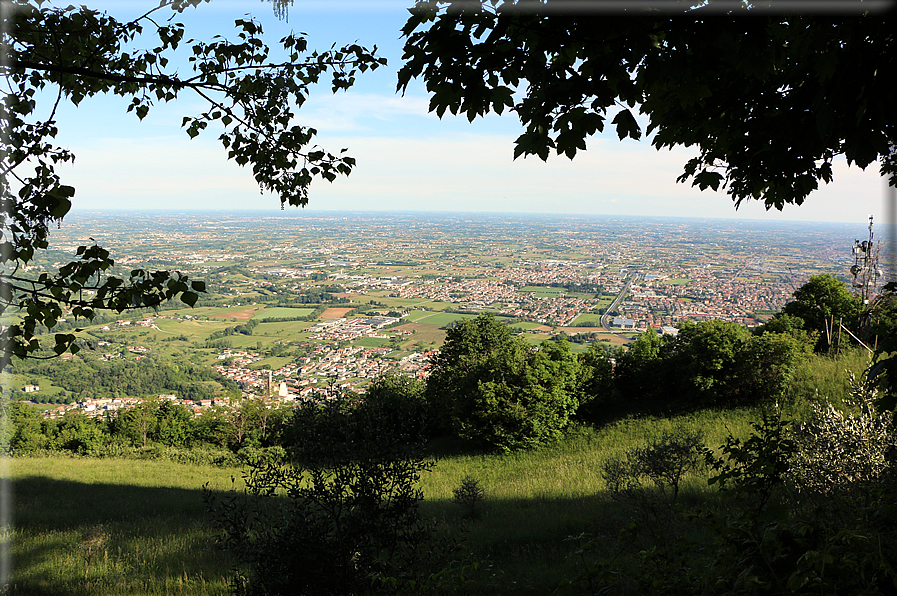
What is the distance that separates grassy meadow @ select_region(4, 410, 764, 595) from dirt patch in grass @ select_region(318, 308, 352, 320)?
155ft

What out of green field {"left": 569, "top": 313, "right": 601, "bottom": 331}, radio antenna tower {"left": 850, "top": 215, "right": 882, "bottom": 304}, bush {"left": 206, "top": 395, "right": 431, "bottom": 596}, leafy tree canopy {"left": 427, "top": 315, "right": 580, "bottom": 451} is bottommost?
green field {"left": 569, "top": 313, "right": 601, "bottom": 331}

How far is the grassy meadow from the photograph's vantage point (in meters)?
5.64

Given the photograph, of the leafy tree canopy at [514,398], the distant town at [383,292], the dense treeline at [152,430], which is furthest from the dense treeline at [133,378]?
the leafy tree canopy at [514,398]

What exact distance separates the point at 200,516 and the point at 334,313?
5985 centimetres

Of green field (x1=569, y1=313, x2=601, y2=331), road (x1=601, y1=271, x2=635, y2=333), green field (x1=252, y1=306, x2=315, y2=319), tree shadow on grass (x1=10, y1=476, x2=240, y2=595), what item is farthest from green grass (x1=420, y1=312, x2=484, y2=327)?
tree shadow on grass (x1=10, y1=476, x2=240, y2=595)

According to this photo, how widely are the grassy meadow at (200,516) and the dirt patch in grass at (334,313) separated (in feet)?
155

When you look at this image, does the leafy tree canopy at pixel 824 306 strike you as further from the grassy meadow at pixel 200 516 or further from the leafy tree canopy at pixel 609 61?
the leafy tree canopy at pixel 609 61

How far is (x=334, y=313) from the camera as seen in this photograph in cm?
6800

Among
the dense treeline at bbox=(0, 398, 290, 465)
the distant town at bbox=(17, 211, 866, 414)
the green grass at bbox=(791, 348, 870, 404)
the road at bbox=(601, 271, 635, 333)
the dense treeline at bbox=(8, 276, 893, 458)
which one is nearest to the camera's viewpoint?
the green grass at bbox=(791, 348, 870, 404)

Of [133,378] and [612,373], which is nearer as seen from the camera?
[612,373]

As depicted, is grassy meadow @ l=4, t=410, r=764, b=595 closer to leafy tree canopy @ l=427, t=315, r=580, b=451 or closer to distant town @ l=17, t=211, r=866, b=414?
leafy tree canopy @ l=427, t=315, r=580, b=451

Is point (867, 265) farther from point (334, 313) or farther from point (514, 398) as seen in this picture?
point (334, 313)

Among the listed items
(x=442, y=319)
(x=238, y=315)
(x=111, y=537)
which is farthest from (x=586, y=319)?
(x=111, y=537)

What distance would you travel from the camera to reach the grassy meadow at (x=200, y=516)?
18.5ft
